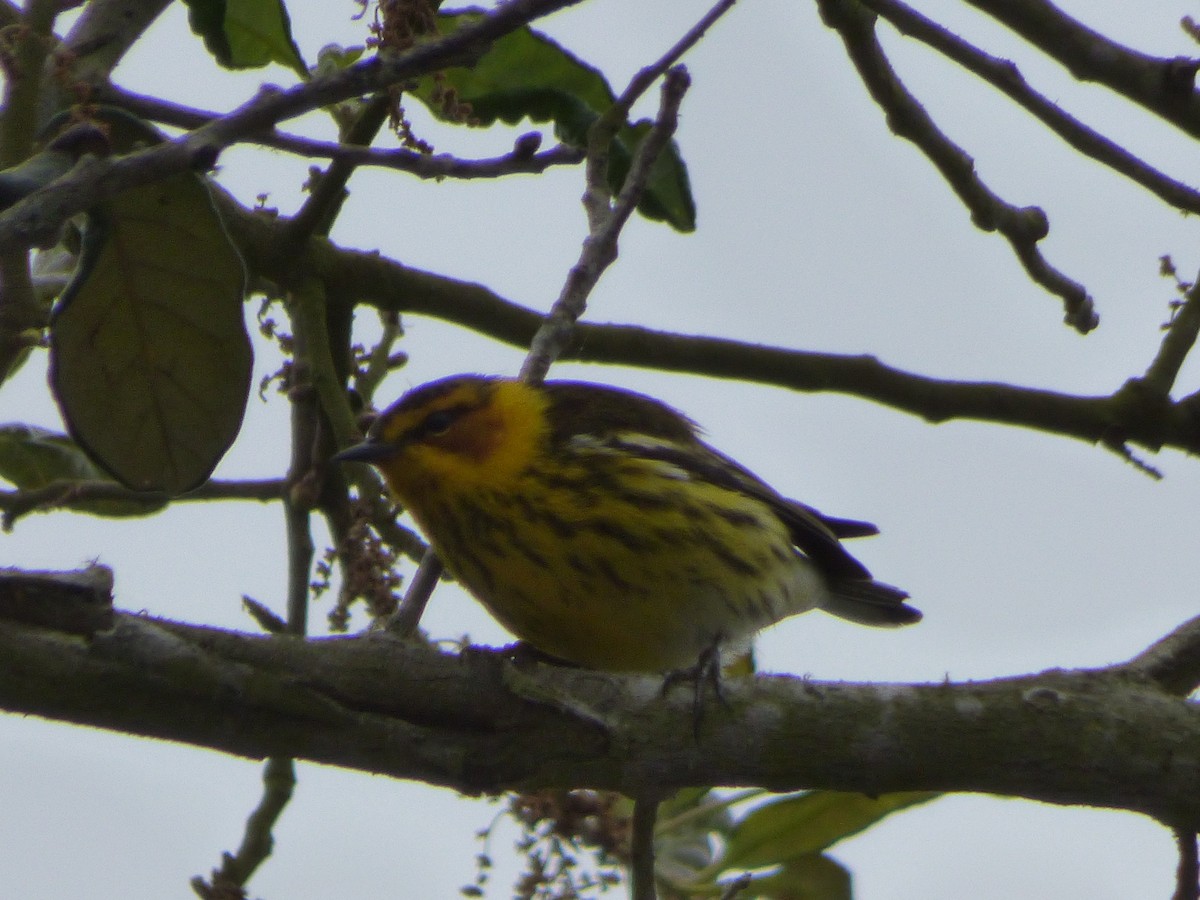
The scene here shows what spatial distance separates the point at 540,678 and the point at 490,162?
3.32 feet

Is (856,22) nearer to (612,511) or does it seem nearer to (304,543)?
(612,511)

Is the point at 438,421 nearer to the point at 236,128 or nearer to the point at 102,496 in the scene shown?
the point at 102,496

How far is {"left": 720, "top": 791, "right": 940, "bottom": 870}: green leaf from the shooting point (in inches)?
153

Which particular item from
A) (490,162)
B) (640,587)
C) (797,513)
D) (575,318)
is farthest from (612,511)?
(490,162)

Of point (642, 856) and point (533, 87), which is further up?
point (533, 87)

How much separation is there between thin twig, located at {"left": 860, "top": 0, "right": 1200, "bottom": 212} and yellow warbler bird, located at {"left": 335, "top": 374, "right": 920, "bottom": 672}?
137 centimetres

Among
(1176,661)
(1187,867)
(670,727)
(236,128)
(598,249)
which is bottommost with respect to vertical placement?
(1187,867)

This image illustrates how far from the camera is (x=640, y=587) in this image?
12.5 feet

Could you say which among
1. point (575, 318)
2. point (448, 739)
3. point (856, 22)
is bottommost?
point (448, 739)

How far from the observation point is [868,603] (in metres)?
5.09

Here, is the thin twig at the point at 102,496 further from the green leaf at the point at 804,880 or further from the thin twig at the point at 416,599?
the green leaf at the point at 804,880

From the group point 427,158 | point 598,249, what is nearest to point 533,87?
point 598,249

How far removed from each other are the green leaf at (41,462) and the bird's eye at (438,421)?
78cm

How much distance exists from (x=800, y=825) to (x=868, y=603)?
1.30 m
